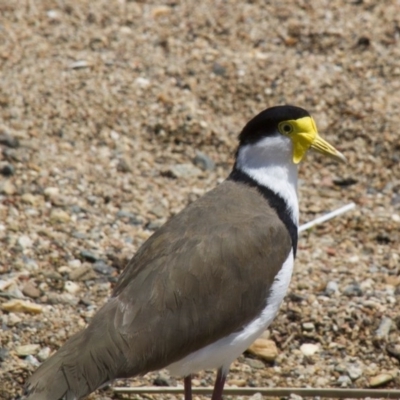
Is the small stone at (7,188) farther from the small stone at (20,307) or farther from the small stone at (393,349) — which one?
the small stone at (393,349)

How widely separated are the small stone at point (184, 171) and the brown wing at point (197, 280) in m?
2.57

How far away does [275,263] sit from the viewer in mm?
5863

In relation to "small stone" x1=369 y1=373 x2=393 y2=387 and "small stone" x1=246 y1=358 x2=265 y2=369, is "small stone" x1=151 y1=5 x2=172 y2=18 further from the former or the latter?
"small stone" x1=369 y1=373 x2=393 y2=387

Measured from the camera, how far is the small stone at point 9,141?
8375 millimetres

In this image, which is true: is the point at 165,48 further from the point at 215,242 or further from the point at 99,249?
the point at 215,242

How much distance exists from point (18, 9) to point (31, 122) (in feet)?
6.42

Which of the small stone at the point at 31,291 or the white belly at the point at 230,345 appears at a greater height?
the white belly at the point at 230,345

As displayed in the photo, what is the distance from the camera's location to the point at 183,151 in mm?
8898

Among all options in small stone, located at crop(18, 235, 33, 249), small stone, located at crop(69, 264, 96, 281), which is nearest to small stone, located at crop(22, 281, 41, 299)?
small stone, located at crop(69, 264, 96, 281)


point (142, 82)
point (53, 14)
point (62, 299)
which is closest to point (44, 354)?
point (62, 299)

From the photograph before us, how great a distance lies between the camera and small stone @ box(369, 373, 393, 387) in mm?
6492

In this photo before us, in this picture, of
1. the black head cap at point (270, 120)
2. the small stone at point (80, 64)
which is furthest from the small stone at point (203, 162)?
the black head cap at point (270, 120)

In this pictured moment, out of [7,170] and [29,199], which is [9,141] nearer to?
[7,170]

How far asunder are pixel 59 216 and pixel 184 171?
4.57 feet
